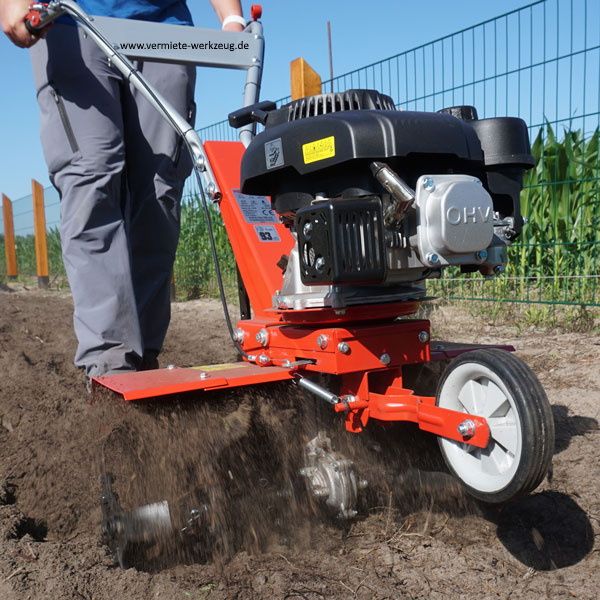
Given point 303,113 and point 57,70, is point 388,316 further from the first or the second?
point 57,70

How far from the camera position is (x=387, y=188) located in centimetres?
154

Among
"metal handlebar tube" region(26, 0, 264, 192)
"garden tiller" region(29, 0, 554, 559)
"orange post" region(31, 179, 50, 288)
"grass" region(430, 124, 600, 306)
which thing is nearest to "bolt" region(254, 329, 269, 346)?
"garden tiller" region(29, 0, 554, 559)

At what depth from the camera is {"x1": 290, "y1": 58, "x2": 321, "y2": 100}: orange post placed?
4125 mm

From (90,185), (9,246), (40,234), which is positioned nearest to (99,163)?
(90,185)

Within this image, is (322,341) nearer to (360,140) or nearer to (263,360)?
(263,360)

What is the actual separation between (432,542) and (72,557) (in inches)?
34.7

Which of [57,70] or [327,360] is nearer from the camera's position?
[327,360]

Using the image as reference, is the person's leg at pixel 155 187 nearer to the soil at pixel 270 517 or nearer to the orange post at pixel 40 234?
the soil at pixel 270 517

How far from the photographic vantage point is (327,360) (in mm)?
1797

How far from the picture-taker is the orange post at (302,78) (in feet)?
13.5

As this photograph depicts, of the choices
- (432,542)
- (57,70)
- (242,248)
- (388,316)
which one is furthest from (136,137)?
(432,542)

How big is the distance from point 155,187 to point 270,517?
1.31 m

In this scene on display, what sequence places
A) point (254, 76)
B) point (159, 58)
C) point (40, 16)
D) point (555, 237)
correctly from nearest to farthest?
point (40, 16) → point (159, 58) → point (254, 76) → point (555, 237)

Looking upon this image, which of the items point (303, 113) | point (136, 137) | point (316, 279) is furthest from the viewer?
point (136, 137)
